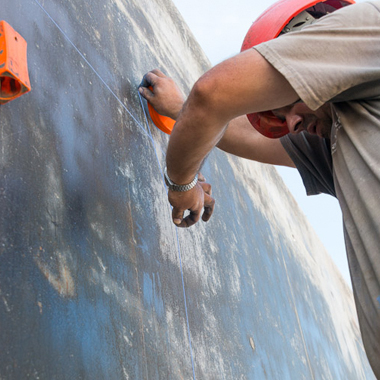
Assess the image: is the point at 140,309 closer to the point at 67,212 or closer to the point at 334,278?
the point at 67,212

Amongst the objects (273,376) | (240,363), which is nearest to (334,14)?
(240,363)

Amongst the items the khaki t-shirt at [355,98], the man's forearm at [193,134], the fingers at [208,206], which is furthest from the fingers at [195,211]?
the khaki t-shirt at [355,98]

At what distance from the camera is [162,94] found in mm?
2174

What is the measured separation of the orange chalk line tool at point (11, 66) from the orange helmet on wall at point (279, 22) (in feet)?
2.36

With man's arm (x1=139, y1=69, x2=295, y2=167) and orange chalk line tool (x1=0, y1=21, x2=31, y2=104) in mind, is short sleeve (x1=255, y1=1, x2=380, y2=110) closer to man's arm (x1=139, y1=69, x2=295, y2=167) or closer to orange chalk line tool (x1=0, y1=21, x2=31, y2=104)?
orange chalk line tool (x1=0, y1=21, x2=31, y2=104)

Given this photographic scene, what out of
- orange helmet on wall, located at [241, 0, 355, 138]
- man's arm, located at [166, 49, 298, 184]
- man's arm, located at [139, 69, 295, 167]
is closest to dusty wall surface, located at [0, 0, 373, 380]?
man's arm, located at [139, 69, 295, 167]

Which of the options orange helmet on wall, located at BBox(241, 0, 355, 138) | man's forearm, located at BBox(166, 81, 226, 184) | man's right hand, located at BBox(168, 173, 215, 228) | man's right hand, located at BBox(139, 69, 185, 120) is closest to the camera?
man's forearm, located at BBox(166, 81, 226, 184)

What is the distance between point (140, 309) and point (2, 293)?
0.57 meters

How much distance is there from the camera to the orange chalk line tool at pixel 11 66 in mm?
1186

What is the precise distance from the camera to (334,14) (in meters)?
1.27

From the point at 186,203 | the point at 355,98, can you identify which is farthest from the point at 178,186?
the point at 355,98

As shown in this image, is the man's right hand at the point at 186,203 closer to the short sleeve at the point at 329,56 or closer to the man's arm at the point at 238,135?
the man's arm at the point at 238,135

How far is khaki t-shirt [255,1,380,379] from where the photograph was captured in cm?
119

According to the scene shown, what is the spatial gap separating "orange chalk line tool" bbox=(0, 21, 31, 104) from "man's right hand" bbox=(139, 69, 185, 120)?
89 cm
